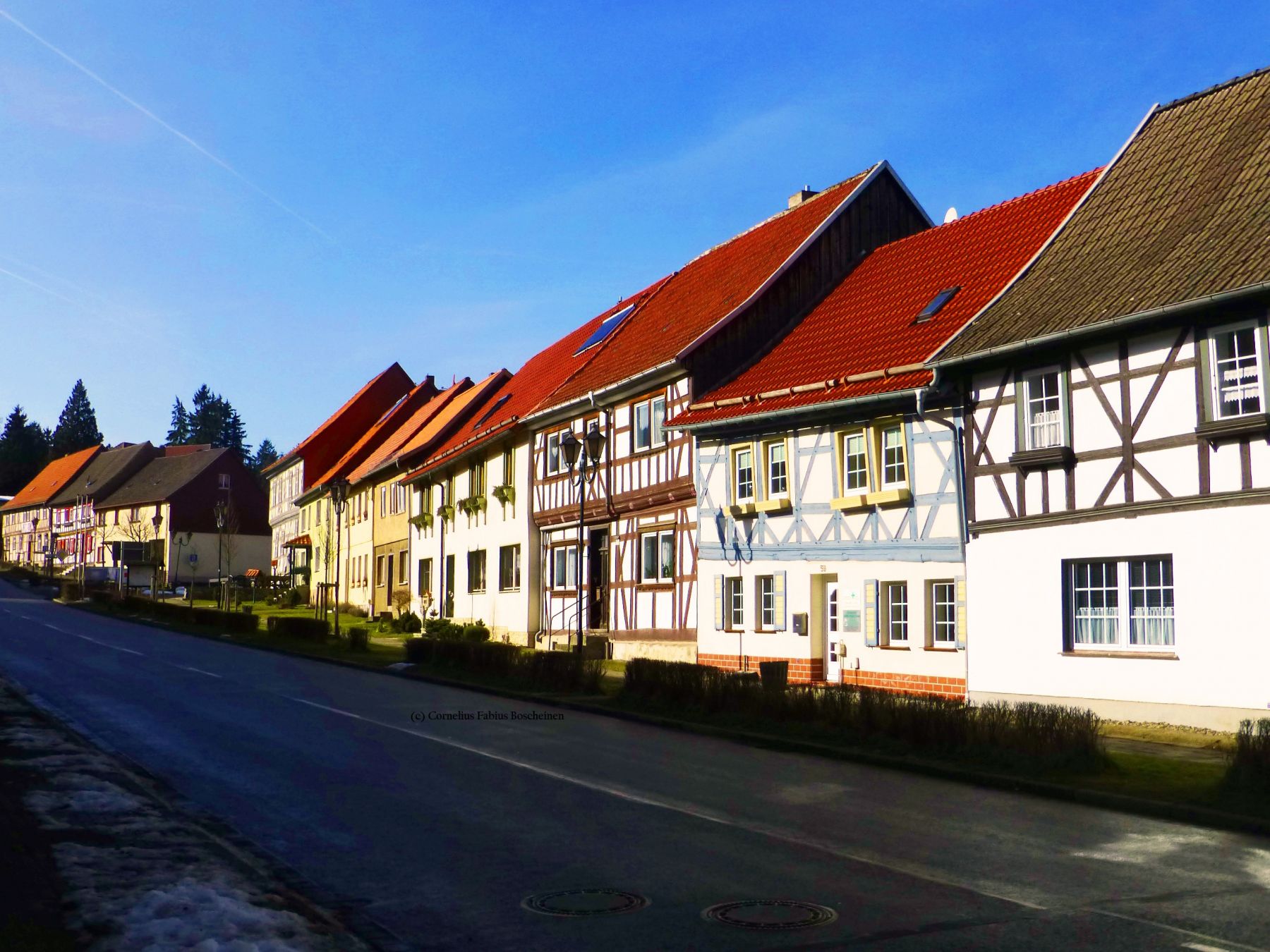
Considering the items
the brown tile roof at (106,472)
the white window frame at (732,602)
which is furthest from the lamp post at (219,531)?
the white window frame at (732,602)

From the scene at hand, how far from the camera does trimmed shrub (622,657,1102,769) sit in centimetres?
1334

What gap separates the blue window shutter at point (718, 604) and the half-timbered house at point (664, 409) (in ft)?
3.42

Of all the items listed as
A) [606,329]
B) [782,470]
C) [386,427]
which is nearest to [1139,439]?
[782,470]

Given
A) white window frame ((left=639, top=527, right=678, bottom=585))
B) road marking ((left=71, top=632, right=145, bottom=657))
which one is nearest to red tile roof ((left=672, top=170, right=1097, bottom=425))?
white window frame ((left=639, top=527, right=678, bottom=585))

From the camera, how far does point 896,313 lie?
2612 cm

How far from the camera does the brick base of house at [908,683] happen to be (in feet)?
71.5

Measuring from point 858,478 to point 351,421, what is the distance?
56599 millimetres

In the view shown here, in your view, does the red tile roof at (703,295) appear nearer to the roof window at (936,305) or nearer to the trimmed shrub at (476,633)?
the roof window at (936,305)

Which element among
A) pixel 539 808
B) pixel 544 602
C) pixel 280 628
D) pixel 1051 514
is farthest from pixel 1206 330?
pixel 280 628

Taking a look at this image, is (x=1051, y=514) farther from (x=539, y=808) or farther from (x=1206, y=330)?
(x=539, y=808)

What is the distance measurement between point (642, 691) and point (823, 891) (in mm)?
12404

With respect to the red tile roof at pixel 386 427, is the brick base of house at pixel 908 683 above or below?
below

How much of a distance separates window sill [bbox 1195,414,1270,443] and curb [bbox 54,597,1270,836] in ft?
20.5

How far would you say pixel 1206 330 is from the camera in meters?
17.0
